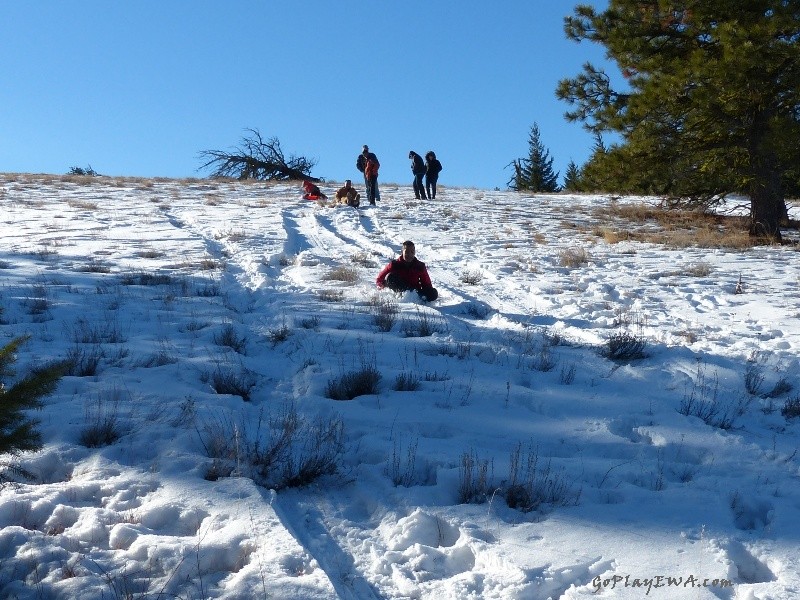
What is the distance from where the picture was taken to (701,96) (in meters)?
11.5

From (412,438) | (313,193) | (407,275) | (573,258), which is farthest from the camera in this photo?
(313,193)

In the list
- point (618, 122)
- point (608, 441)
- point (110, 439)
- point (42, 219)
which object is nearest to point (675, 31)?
point (618, 122)

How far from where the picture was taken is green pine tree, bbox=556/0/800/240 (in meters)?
11.1

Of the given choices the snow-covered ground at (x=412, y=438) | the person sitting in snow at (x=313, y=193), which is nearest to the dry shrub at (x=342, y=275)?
the snow-covered ground at (x=412, y=438)

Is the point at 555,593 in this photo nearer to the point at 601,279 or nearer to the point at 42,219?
the point at 601,279

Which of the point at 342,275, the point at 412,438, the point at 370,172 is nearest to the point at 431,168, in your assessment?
the point at 370,172

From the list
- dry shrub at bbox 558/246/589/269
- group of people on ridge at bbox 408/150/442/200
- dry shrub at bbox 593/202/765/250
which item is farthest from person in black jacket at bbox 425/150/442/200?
dry shrub at bbox 558/246/589/269

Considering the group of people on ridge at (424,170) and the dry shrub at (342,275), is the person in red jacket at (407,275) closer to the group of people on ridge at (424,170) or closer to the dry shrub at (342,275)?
the dry shrub at (342,275)

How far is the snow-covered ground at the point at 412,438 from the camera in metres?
3.08

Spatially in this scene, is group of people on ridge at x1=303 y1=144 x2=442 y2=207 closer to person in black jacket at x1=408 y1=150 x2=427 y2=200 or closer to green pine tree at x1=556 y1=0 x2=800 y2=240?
person in black jacket at x1=408 y1=150 x2=427 y2=200

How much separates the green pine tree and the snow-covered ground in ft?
11.6

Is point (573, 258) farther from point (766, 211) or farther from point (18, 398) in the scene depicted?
point (18, 398)

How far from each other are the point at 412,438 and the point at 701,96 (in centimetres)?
960

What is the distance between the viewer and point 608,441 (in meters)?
4.48
